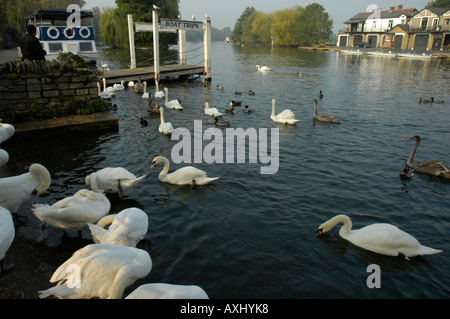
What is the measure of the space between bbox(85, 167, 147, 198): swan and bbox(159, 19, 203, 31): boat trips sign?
748 inches

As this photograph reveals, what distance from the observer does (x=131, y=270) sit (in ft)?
13.3

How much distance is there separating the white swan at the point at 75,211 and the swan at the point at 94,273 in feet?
4.65

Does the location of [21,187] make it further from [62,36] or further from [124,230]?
[62,36]

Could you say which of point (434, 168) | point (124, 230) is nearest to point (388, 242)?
point (124, 230)

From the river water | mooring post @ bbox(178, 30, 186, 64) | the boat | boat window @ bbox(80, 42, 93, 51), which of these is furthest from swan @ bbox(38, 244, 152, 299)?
mooring post @ bbox(178, 30, 186, 64)

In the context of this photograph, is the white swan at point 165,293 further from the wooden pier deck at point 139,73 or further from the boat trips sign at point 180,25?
the boat trips sign at point 180,25

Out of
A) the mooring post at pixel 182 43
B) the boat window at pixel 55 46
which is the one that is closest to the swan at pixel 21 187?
the boat window at pixel 55 46

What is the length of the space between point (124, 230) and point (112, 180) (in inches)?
92.2

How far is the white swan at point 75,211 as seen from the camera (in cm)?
562

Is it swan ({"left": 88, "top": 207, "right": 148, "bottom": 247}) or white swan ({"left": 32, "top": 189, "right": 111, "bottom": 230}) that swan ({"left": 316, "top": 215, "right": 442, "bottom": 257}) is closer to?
swan ({"left": 88, "top": 207, "right": 148, "bottom": 247})

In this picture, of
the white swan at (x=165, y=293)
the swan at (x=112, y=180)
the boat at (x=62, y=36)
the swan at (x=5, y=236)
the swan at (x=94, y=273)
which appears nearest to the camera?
the white swan at (x=165, y=293)

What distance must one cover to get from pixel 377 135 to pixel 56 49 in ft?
72.4

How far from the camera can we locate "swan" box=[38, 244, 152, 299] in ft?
13.6

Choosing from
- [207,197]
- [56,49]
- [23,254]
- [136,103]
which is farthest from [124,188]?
[56,49]
